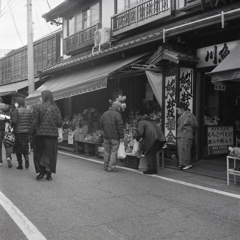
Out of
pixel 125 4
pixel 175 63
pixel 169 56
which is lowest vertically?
pixel 175 63

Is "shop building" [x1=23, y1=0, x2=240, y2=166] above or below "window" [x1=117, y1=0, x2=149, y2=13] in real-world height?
below

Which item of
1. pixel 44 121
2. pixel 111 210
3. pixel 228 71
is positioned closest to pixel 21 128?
pixel 44 121

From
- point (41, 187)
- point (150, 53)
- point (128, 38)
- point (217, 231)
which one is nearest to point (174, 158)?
point (150, 53)

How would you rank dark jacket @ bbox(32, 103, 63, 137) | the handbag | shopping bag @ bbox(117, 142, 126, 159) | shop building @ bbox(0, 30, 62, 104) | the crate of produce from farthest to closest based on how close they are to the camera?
1. shop building @ bbox(0, 30, 62, 104)
2. the crate of produce
3. the handbag
4. shopping bag @ bbox(117, 142, 126, 159)
5. dark jacket @ bbox(32, 103, 63, 137)

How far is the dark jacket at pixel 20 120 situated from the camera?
8336 millimetres

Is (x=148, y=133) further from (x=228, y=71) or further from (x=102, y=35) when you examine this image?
(x=102, y=35)

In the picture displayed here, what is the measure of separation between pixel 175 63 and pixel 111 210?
550 centimetres

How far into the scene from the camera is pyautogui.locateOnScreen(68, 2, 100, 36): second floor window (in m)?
16.2

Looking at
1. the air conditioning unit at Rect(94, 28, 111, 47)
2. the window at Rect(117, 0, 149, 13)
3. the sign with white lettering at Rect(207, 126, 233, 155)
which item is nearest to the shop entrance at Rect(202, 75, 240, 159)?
the sign with white lettering at Rect(207, 126, 233, 155)

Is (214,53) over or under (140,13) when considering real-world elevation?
under

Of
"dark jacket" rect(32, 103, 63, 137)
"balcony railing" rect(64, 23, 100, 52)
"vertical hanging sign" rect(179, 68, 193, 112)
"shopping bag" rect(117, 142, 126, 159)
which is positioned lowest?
"shopping bag" rect(117, 142, 126, 159)

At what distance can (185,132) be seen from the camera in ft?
28.5

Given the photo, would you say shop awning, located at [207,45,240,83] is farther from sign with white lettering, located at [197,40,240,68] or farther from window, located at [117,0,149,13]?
window, located at [117,0,149,13]

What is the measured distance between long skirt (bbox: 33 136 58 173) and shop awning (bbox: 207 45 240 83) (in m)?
3.86
